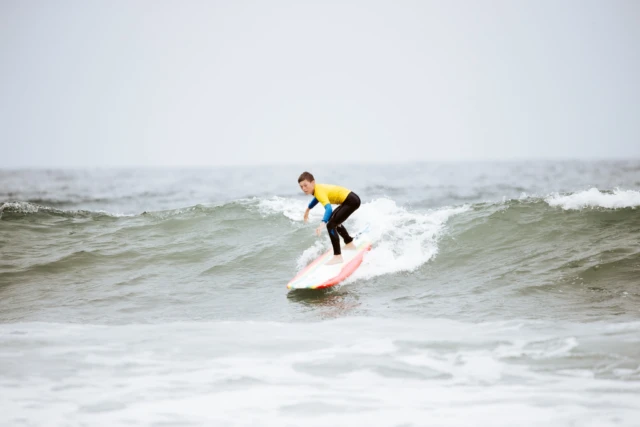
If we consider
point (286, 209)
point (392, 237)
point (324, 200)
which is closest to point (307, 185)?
point (324, 200)

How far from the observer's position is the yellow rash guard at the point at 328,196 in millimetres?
9359

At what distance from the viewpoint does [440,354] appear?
19.5ft

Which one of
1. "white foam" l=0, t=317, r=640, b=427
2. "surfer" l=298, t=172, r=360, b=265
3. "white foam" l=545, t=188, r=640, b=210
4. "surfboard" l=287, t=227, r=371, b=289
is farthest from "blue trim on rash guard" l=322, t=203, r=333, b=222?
"white foam" l=545, t=188, r=640, b=210

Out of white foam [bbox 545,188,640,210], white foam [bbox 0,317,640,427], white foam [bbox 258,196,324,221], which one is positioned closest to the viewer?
white foam [bbox 0,317,640,427]

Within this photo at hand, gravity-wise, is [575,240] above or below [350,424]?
above

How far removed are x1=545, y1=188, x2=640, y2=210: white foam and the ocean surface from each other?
0.04 m

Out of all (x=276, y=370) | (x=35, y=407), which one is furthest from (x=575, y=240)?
(x=35, y=407)

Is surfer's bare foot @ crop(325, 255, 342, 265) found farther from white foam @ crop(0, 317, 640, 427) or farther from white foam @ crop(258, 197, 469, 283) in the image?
white foam @ crop(0, 317, 640, 427)

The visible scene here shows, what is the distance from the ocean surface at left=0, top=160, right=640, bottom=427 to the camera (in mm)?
4859

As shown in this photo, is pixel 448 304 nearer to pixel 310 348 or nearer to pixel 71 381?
pixel 310 348

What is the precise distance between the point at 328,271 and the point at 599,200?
6.50 m

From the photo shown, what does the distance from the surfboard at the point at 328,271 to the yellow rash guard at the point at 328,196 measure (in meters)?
0.90

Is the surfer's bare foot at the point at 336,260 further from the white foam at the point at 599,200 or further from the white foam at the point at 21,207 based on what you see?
the white foam at the point at 21,207

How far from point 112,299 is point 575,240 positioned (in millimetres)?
8323
